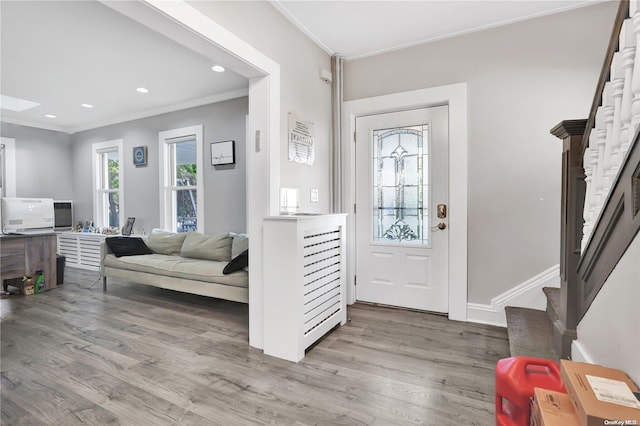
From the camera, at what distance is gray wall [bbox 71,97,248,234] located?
4215 mm

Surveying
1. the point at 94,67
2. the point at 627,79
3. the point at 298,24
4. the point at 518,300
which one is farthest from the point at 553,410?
the point at 94,67

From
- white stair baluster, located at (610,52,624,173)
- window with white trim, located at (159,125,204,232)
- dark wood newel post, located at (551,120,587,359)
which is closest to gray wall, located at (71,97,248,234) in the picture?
window with white trim, located at (159,125,204,232)

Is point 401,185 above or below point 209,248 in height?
above

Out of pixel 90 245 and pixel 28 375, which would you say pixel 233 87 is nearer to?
pixel 28 375

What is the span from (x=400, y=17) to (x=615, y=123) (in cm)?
205

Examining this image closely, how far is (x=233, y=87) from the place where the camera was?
4082 mm

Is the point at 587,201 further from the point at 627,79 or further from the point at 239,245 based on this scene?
the point at 239,245

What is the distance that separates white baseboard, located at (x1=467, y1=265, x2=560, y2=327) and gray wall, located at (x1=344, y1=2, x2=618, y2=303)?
49 millimetres

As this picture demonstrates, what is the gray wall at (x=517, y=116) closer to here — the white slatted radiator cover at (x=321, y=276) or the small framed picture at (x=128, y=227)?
the white slatted radiator cover at (x=321, y=276)

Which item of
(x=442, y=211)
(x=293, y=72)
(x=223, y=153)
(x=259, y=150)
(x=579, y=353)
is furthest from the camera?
(x=223, y=153)

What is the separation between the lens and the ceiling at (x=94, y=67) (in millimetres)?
2537

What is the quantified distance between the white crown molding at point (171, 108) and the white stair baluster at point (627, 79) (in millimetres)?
3729

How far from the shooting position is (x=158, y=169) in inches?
195

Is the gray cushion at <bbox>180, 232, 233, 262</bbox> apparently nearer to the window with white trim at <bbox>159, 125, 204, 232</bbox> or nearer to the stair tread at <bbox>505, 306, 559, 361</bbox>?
the window with white trim at <bbox>159, 125, 204, 232</bbox>
